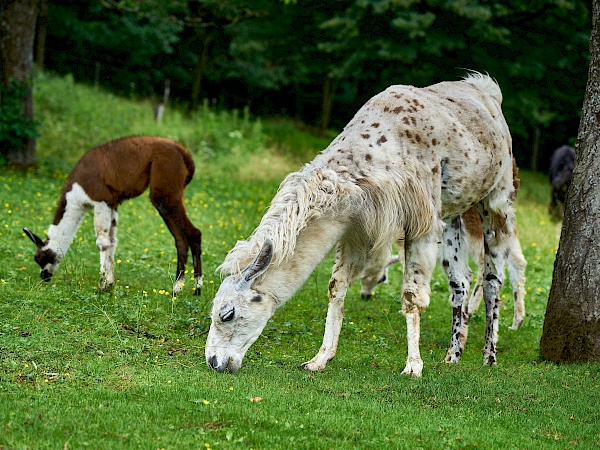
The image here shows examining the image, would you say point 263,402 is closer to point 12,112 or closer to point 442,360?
point 442,360

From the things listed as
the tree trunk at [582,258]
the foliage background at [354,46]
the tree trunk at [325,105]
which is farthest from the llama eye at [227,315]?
the tree trunk at [325,105]

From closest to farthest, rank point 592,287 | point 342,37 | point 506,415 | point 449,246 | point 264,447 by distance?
1. point 264,447
2. point 506,415
3. point 592,287
4. point 449,246
5. point 342,37

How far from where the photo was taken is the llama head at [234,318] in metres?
5.65

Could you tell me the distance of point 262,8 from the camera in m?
24.8

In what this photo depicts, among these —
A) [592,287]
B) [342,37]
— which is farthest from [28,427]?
[342,37]

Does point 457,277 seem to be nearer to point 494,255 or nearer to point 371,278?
point 494,255

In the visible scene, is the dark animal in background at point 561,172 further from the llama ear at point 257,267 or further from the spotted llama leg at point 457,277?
the llama ear at point 257,267

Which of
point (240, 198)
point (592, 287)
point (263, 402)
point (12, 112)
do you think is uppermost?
point (592, 287)

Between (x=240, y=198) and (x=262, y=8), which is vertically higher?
(x=262, y=8)

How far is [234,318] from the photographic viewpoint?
5.66 metres

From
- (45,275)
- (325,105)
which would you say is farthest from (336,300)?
(325,105)

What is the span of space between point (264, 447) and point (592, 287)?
370 cm

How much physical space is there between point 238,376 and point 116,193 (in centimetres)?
421

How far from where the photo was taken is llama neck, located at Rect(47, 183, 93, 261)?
30.0 ft
